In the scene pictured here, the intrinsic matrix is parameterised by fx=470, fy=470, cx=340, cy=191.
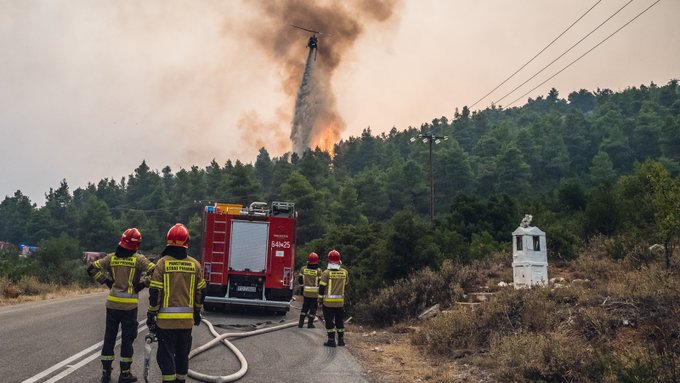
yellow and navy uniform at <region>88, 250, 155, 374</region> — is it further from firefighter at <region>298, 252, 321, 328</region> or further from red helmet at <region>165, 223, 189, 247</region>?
firefighter at <region>298, 252, 321, 328</region>

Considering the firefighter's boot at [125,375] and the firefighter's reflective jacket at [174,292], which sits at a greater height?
the firefighter's reflective jacket at [174,292]

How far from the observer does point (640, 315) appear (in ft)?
26.2

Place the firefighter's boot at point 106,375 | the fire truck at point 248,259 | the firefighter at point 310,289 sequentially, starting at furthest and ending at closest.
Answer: the fire truck at point 248,259, the firefighter at point 310,289, the firefighter's boot at point 106,375

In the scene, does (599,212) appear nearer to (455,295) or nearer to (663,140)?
(455,295)

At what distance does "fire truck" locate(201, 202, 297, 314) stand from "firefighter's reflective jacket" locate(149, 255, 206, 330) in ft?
31.5

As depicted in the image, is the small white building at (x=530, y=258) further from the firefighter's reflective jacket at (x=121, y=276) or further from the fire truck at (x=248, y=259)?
the firefighter's reflective jacket at (x=121, y=276)

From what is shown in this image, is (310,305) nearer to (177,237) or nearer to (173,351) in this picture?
(173,351)

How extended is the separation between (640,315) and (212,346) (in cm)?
780

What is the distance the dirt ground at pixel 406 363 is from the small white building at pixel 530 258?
16.6 ft

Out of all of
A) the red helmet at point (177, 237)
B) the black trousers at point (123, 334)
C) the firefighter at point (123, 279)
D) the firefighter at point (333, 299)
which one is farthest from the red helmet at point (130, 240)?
the firefighter at point (333, 299)

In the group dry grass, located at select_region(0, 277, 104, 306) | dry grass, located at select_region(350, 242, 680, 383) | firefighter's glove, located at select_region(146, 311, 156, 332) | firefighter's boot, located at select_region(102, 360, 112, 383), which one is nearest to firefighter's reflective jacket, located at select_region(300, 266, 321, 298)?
dry grass, located at select_region(350, 242, 680, 383)

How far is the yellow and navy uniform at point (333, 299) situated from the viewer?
10.8 m

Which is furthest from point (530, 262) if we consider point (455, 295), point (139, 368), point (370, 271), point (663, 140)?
point (663, 140)

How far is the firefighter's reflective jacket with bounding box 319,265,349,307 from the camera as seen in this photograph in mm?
10992
